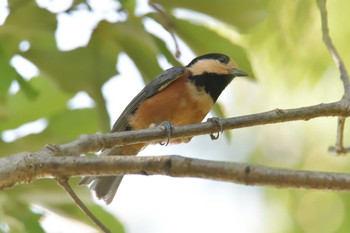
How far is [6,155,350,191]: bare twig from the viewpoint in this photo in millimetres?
1810

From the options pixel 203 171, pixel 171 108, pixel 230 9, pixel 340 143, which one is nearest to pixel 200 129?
pixel 340 143

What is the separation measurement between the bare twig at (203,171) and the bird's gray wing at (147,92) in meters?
1.92

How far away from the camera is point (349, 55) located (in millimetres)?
4363

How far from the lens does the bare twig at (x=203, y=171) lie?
1810mm

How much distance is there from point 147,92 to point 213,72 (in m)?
0.50

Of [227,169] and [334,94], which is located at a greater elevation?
[334,94]

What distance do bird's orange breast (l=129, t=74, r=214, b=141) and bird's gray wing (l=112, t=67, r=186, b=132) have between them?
1.2 inches

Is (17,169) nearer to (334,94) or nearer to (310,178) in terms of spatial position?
(310,178)

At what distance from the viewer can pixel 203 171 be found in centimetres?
185

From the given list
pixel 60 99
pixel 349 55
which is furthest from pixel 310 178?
pixel 349 55

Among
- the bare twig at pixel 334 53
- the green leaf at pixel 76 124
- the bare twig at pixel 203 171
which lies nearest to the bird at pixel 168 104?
the green leaf at pixel 76 124

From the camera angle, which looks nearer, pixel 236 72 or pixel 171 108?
pixel 171 108

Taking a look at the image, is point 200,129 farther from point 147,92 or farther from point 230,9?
point 147,92

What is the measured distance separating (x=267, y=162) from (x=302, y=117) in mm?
3335
